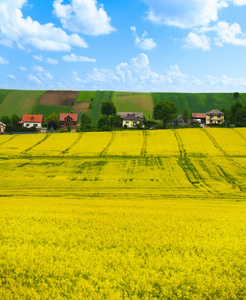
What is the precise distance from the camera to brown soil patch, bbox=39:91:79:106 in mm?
173250

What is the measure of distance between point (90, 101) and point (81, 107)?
1307cm

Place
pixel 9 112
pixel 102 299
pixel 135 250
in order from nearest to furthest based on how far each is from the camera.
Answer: pixel 102 299, pixel 135 250, pixel 9 112

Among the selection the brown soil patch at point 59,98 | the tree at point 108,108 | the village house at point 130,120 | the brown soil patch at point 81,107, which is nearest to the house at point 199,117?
the village house at point 130,120

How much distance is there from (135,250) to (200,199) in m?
20.4

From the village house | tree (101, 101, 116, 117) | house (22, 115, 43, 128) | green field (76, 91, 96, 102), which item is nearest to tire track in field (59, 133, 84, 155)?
tree (101, 101, 116, 117)

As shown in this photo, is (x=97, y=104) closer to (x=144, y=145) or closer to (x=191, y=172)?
(x=144, y=145)

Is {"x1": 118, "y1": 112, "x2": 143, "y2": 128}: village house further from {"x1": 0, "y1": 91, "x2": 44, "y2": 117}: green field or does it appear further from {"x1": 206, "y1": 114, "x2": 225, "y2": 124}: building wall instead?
{"x1": 0, "y1": 91, "x2": 44, "y2": 117}: green field

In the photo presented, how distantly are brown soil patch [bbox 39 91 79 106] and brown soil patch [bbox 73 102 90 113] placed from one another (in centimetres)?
533

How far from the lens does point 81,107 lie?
549 feet

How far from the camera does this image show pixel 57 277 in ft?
28.4

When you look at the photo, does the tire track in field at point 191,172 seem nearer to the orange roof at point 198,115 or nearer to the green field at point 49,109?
the orange roof at point 198,115

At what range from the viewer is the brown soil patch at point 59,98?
17325 centimetres

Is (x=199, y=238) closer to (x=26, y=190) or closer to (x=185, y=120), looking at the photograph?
(x=26, y=190)

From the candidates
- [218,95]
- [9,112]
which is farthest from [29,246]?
[218,95]
